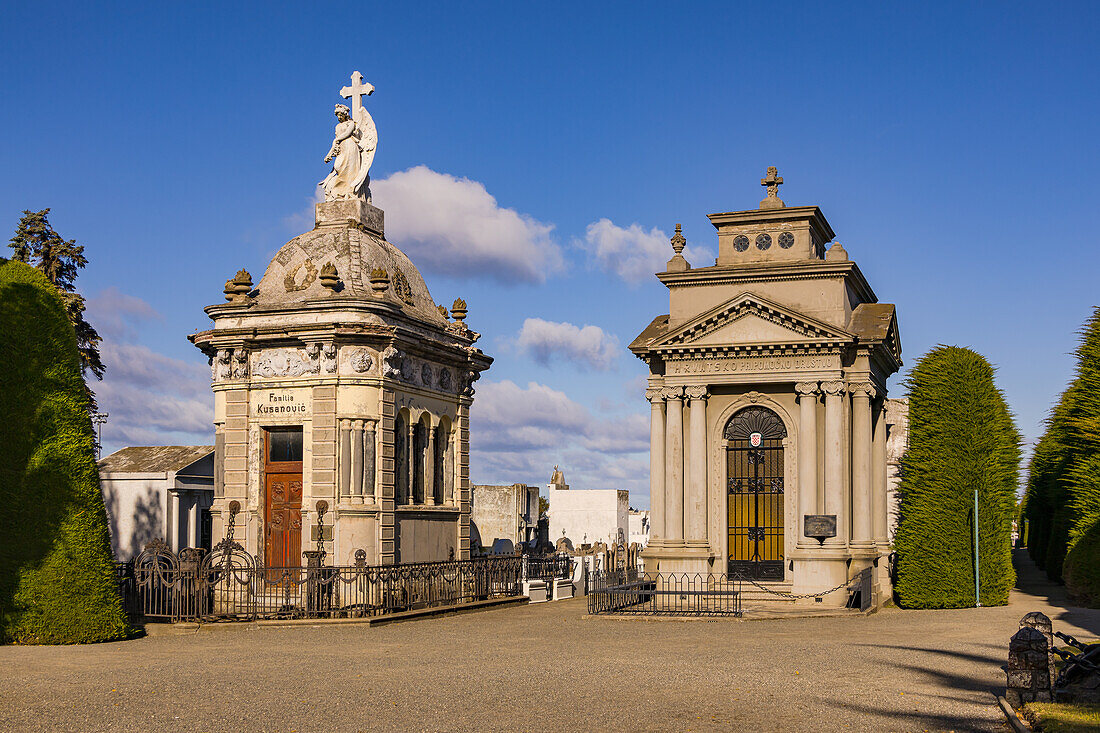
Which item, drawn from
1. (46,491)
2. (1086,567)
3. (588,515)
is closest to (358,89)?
(46,491)

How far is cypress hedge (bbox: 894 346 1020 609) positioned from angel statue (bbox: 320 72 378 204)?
14980mm

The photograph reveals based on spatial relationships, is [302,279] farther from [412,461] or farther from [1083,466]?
[1083,466]

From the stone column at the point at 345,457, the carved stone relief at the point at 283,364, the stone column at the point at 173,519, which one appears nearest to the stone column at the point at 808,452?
the stone column at the point at 345,457

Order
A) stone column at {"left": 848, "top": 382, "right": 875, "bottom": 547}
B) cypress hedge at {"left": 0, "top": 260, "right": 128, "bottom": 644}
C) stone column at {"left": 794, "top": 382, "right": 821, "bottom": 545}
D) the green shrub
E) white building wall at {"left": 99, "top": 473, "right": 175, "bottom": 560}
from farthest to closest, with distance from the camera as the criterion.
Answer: white building wall at {"left": 99, "top": 473, "right": 175, "bottom": 560} < stone column at {"left": 848, "top": 382, "right": 875, "bottom": 547} < stone column at {"left": 794, "top": 382, "right": 821, "bottom": 545} < the green shrub < cypress hedge at {"left": 0, "top": 260, "right": 128, "bottom": 644}

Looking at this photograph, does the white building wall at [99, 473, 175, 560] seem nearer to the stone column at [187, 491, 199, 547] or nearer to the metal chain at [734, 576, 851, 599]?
the stone column at [187, 491, 199, 547]

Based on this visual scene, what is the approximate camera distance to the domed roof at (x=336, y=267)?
87.5ft

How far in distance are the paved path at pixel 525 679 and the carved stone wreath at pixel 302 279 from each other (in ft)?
27.0

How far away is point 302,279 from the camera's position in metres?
27.1

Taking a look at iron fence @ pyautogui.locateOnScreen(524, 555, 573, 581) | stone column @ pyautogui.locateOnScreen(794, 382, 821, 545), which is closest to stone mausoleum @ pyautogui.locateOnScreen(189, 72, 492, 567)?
iron fence @ pyautogui.locateOnScreen(524, 555, 573, 581)

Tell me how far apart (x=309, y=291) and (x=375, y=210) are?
12.5ft

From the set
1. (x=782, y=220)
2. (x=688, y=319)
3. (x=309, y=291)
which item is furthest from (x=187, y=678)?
(x=782, y=220)

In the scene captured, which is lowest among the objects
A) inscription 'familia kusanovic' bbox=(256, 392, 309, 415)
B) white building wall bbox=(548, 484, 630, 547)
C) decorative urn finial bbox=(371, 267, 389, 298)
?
white building wall bbox=(548, 484, 630, 547)

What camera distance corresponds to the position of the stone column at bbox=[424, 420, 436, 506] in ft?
93.1

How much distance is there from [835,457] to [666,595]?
5074 millimetres
